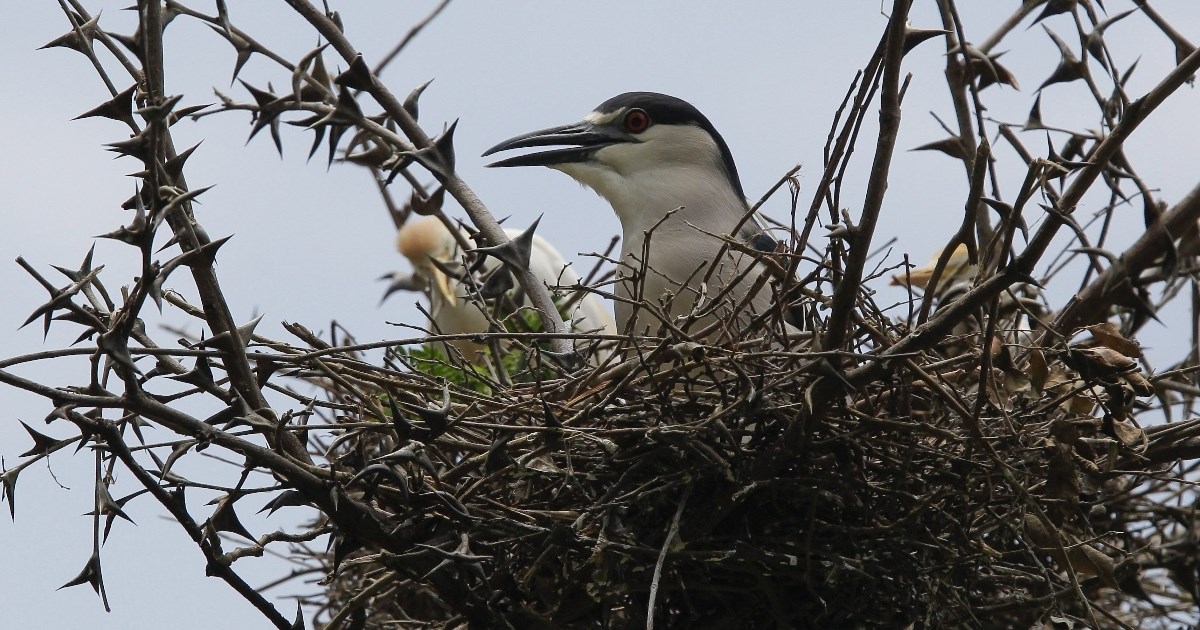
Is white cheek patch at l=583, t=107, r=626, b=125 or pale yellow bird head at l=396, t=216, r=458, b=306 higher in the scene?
pale yellow bird head at l=396, t=216, r=458, b=306

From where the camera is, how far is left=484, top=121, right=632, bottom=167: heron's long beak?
7.88 ft

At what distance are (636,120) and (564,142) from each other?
6.2 inches

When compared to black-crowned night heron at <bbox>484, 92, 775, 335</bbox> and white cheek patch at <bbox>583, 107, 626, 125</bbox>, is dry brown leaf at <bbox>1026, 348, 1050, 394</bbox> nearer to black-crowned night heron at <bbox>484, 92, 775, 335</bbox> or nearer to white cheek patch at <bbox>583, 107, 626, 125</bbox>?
black-crowned night heron at <bbox>484, 92, 775, 335</bbox>

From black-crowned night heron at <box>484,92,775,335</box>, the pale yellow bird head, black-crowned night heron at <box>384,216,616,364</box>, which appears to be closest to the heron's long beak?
black-crowned night heron at <box>484,92,775,335</box>

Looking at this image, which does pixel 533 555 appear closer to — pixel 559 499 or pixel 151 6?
pixel 559 499

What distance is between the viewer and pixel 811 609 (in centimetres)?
173

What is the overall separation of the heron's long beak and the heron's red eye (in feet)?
0.06

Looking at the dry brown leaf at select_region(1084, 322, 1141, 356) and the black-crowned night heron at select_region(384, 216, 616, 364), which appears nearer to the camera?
the dry brown leaf at select_region(1084, 322, 1141, 356)

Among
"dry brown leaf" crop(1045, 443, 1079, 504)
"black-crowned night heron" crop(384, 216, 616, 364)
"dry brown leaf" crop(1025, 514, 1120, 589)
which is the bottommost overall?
"dry brown leaf" crop(1025, 514, 1120, 589)

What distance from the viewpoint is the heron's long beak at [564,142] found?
7.88 feet

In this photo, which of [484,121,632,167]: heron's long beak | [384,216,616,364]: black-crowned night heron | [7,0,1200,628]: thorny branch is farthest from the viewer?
[384,216,616,364]: black-crowned night heron

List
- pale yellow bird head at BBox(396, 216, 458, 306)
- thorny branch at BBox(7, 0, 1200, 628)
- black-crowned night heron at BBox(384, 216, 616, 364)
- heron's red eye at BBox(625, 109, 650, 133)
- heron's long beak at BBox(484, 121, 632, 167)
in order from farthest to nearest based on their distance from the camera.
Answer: pale yellow bird head at BBox(396, 216, 458, 306) < black-crowned night heron at BBox(384, 216, 616, 364) < heron's red eye at BBox(625, 109, 650, 133) < heron's long beak at BBox(484, 121, 632, 167) < thorny branch at BBox(7, 0, 1200, 628)

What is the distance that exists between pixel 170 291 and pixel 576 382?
1.87 feet

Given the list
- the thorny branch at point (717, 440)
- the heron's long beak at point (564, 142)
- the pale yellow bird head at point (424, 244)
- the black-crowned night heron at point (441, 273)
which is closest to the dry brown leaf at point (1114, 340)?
the thorny branch at point (717, 440)
